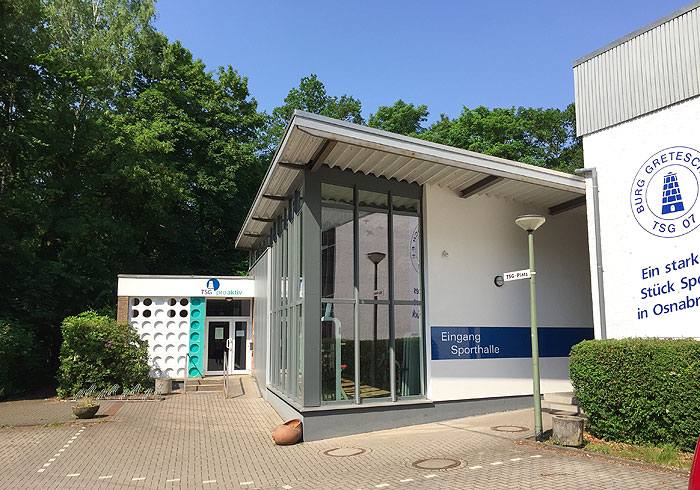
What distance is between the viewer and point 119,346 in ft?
53.0

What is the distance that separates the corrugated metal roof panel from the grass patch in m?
5.44

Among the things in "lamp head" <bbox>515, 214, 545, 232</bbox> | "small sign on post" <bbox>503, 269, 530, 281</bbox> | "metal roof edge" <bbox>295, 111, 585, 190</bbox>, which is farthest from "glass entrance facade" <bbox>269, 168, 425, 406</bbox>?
"lamp head" <bbox>515, 214, 545, 232</bbox>

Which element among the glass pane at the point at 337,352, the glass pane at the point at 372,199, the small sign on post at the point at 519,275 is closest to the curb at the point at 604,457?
the small sign on post at the point at 519,275

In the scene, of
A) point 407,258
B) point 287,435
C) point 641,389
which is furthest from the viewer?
point 407,258

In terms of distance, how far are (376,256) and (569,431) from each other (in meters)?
4.59

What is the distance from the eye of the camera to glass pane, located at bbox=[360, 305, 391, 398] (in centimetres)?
1009

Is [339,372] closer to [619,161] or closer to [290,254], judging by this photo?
[290,254]

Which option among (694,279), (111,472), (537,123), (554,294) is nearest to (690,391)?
(694,279)

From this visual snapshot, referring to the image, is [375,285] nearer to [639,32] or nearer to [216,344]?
[639,32]

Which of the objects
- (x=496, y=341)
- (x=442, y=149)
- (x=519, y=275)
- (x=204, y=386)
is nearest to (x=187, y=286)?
(x=204, y=386)

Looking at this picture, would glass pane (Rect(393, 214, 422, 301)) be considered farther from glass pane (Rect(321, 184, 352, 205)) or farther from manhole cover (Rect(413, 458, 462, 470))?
manhole cover (Rect(413, 458, 462, 470))

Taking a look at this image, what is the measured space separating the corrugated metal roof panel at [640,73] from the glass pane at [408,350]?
16.0 feet

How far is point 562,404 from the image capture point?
33.4ft

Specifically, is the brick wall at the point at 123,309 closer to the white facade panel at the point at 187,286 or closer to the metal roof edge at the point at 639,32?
the white facade panel at the point at 187,286
